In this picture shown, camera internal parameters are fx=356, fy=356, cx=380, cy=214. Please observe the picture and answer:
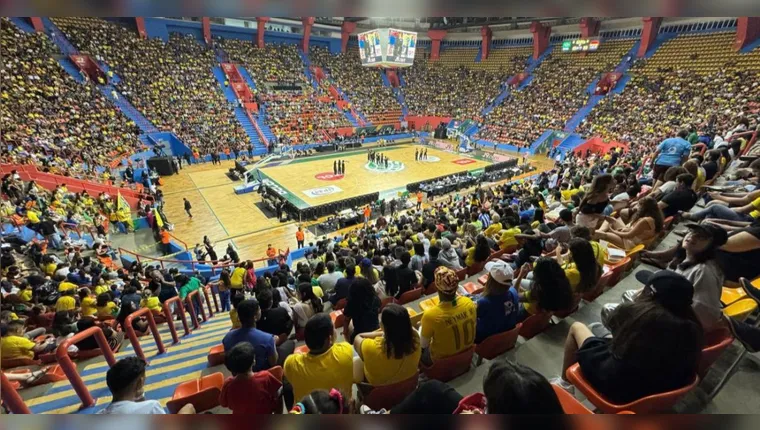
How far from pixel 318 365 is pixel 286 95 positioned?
36.7m

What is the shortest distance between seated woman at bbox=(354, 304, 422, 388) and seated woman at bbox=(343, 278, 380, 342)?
40.1 inches

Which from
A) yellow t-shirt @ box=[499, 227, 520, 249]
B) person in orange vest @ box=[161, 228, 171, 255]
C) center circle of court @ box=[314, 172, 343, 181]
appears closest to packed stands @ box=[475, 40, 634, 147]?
center circle of court @ box=[314, 172, 343, 181]

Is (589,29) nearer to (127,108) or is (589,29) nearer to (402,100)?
(402,100)

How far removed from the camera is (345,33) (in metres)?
43.2

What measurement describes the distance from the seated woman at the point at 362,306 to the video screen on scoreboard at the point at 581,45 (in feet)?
131

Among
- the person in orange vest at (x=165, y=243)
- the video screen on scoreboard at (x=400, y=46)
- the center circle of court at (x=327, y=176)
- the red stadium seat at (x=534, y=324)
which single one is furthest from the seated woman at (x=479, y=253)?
the video screen on scoreboard at (x=400, y=46)

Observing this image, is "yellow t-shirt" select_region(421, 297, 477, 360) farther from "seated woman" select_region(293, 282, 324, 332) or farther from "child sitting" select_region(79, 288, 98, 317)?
"child sitting" select_region(79, 288, 98, 317)

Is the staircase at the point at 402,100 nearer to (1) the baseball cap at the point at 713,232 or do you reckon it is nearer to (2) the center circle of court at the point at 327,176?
(2) the center circle of court at the point at 327,176

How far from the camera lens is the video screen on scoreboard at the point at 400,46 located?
29.9 m

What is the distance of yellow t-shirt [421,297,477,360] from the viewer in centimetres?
346

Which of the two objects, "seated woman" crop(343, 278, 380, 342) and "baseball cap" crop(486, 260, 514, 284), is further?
"seated woman" crop(343, 278, 380, 342)

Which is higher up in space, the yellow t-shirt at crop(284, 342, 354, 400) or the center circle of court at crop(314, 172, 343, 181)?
the yellow t-shirt at crop(284, 342, 354, 400)
